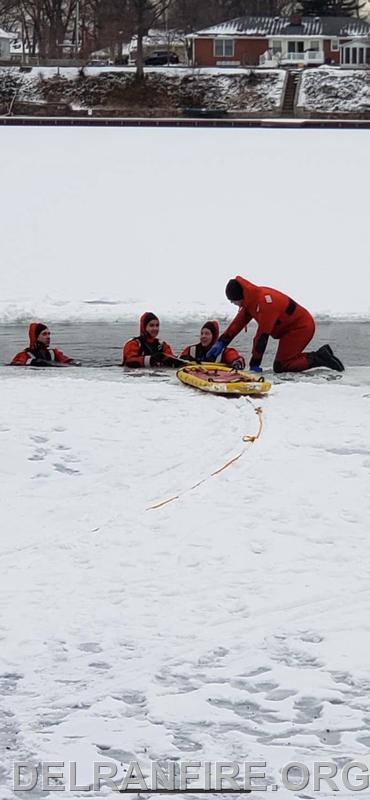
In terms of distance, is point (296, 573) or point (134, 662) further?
point (296, 573)

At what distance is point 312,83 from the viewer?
61781 millimetres

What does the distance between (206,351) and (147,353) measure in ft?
2.00

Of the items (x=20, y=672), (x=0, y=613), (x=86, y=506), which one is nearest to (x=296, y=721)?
(x=20, y=672)

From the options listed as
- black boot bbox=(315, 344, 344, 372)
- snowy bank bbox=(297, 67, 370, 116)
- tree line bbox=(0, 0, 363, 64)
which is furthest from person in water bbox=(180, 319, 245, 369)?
tree line bbox=(0, 0, 363, 64)

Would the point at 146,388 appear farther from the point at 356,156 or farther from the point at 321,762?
the point at 356,156

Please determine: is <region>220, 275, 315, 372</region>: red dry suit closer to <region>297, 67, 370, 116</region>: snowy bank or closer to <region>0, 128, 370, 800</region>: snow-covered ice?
<region>0, 128, 370, 800</region>: snow-covered ice

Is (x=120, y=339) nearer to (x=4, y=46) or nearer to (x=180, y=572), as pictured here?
(x=180, y=572)

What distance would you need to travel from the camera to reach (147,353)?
12.8 metres

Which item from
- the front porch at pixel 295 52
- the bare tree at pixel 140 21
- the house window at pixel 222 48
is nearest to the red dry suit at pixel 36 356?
the bare tree at pixel 140 21

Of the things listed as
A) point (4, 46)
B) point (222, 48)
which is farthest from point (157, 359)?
point (4, 46)

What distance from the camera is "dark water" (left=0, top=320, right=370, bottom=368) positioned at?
44.8 feet

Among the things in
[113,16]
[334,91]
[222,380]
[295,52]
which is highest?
[113,16]

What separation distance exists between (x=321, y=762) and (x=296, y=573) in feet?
6.34

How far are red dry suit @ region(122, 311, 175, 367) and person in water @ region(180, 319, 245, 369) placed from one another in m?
0.21
